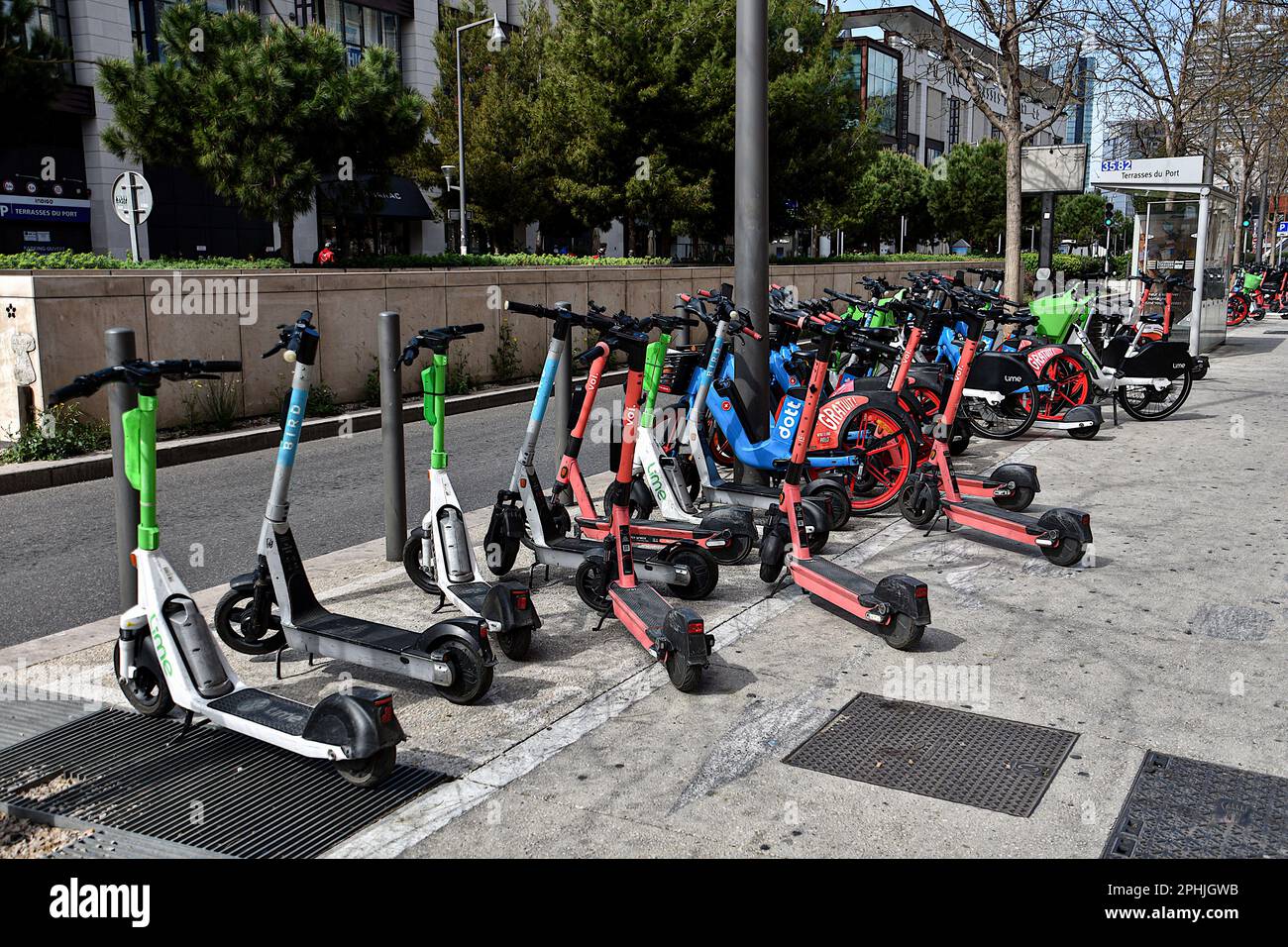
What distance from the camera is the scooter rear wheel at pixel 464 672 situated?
159 inches

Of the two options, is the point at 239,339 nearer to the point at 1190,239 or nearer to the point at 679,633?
the point at 679,633

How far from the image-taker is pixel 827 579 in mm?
5160

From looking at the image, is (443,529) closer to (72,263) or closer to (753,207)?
(753,207)

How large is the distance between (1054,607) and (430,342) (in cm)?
303

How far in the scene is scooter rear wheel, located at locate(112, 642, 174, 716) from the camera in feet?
12.8

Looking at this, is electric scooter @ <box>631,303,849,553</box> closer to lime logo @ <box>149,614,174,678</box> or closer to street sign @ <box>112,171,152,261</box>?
lime logo @ <box>149,614,174,678</box>

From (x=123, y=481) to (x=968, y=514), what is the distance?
14.0ft

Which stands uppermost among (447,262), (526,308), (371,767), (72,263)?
(447,262)

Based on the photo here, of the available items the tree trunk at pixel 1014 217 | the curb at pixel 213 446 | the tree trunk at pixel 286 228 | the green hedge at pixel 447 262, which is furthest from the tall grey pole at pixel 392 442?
the tree trunk at pixel 286 228

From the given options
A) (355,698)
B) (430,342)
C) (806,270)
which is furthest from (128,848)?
(806,270)

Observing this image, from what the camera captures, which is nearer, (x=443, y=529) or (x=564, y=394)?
(x=443, y=529)

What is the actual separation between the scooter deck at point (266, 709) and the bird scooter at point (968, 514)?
3921 mm

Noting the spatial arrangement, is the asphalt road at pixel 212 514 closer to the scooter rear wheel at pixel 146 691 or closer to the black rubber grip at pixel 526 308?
the scooter rear wheel at pixel 146 691

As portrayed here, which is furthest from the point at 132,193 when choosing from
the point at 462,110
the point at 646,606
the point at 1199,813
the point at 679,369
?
the point at 462,110
